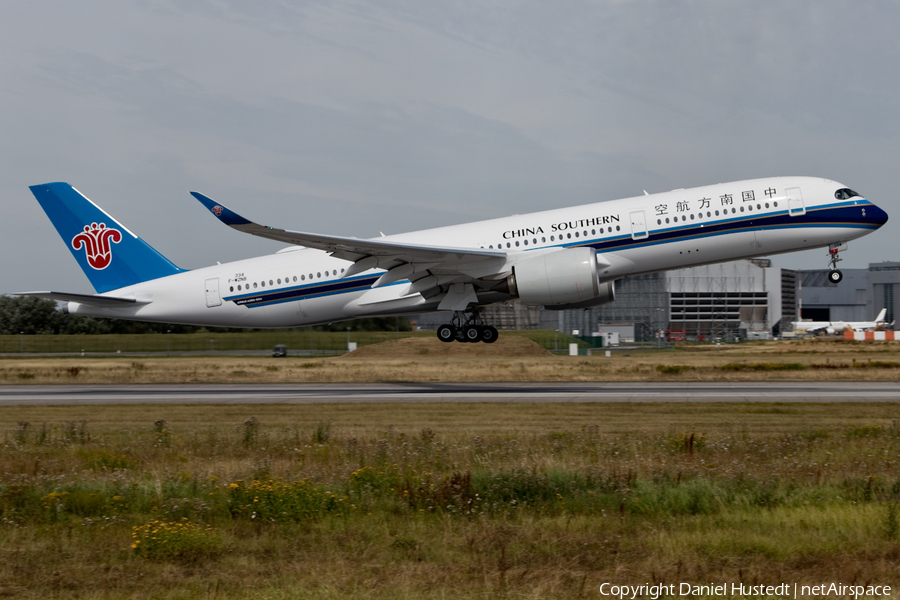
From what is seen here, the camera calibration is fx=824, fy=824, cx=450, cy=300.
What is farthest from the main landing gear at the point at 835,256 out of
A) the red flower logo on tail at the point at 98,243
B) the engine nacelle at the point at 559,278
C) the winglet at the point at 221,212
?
the red flower logo on tail at the point at 98,243

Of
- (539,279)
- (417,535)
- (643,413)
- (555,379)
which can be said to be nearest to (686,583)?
(417,535)

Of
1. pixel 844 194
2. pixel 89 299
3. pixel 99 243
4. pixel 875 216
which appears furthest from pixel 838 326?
pixel 89 299

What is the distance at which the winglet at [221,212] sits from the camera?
2419 cm

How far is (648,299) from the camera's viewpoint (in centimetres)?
10731

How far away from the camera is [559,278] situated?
89.2ft

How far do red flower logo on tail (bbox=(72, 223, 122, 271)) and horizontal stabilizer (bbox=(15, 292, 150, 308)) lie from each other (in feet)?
7.67

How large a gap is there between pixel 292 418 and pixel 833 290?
165 m

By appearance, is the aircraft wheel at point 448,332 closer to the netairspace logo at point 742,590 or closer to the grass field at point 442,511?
the grass field at point 442,511

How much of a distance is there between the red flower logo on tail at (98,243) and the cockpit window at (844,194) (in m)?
27.2

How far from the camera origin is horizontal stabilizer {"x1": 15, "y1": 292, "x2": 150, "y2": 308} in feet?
95.1

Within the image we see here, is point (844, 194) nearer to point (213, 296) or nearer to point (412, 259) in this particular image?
point (412, 259)

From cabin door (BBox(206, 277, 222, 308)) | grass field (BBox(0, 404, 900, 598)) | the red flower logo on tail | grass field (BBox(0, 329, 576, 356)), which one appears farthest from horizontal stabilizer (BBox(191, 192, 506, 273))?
grass field (BBox(0, 329, 576, 356))

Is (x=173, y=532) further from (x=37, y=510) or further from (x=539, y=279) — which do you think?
(x=539, y=279)

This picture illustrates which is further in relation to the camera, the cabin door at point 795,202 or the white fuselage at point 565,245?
the white fuselage at point 565,245
